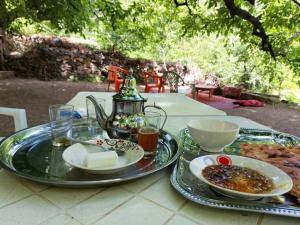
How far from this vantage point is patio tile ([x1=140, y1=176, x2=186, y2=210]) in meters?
0.53

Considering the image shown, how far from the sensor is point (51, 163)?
2.18 ft

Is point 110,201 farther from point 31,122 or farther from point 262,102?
point 262,102

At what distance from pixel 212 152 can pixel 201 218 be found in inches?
12.3

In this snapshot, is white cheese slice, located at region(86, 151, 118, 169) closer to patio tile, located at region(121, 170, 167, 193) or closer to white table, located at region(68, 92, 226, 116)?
patio tile, located at region(121, 170, 167, 193)

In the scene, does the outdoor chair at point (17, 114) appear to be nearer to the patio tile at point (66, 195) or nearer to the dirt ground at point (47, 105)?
the patio tile at point (66, 195)

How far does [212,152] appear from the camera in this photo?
2.54 ft

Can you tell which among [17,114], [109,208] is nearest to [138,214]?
[109,208]

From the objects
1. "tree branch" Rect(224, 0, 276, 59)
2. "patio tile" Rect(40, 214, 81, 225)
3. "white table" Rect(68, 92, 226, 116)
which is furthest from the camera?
"tree branch" Rect(224, 0, 276, 59)

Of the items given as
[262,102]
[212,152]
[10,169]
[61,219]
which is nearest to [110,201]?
[61,219]

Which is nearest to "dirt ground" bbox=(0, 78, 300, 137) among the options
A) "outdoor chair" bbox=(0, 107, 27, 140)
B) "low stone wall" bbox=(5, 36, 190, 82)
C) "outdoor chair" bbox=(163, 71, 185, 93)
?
"low stone wall" bbox=(5, 36, 190, 82)

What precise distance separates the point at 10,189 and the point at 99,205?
22 cm

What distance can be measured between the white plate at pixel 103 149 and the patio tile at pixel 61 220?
0.13 meters

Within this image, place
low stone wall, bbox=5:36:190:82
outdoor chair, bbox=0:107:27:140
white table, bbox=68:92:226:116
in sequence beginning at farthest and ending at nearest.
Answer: low stone wall, bbox=5:36:190:82
white table, bbox=68:92:226:116
outdoor chair, bbox=0:107:27:140

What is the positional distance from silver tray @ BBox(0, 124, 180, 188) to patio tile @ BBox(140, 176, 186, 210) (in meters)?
0.04
